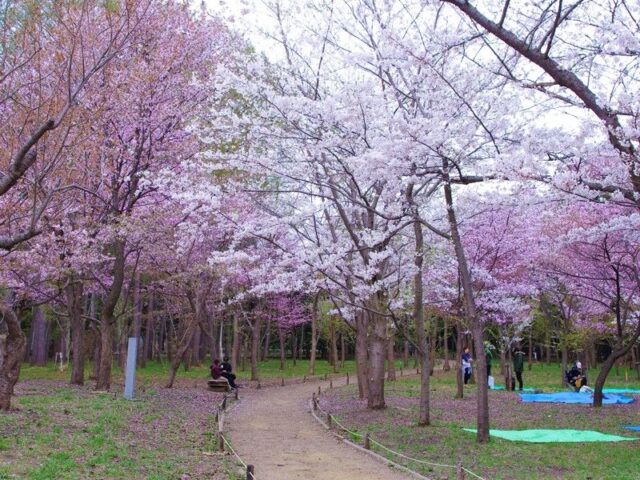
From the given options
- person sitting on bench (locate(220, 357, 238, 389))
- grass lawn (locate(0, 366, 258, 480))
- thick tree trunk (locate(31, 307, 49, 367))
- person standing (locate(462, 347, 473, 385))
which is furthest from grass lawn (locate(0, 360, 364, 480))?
thick tree trunk (locate(31, 307, 49, 367))

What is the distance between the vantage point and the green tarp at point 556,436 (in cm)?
958

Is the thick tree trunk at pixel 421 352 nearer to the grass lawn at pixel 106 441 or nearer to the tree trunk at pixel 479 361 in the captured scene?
the tree trunk at pixel 479 361

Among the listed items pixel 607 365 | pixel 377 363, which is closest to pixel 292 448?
pixel 377 363

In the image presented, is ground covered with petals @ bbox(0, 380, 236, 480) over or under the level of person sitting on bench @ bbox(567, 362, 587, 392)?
under

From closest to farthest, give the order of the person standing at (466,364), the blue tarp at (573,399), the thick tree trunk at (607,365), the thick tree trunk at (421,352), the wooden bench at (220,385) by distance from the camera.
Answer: the thick tree trunk at (421,352) < the thick tree trunk at (607,365) < the blue tarp at (573,399) < the wooden bench at (220,385) < the person standing at (466,364)

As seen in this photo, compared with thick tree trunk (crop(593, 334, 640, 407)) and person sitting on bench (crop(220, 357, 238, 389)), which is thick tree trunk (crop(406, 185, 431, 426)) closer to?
thick tree trunk (crop(593, 334, 640, 407))

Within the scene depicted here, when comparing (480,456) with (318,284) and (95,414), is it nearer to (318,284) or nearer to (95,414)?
(318,284)

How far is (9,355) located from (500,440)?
757cm

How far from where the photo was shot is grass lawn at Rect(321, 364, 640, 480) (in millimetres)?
7641

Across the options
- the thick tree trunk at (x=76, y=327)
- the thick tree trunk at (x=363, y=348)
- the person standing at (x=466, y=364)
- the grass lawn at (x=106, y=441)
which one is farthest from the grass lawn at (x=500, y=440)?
the thick tree trunk at (x=76, y=327)

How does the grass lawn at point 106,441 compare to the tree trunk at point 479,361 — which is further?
the tree trunk at point 479,361

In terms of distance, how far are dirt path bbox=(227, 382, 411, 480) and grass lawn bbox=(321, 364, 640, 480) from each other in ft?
2.03

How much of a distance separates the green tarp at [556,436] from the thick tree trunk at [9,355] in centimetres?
755

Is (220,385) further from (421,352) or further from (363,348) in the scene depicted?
(421,352)
